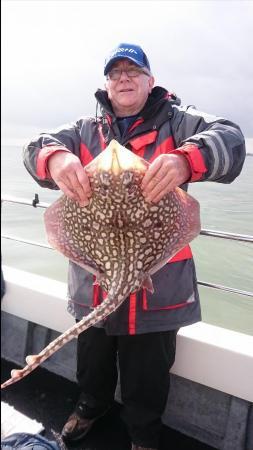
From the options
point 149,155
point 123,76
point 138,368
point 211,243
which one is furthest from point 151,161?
point 211,243

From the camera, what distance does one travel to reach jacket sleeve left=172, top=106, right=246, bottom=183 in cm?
181

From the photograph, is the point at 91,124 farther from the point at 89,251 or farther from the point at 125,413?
the point at 125,413

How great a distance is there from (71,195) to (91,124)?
733mm

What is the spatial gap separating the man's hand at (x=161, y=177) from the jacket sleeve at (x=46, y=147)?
→ 0.51 meters

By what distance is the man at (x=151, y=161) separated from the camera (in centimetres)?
189

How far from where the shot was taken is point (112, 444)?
9.07ft

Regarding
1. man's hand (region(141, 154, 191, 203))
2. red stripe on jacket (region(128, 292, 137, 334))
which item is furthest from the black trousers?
man's hand (region(141, 154, 191, 203))

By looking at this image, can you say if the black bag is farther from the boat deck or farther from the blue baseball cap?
the blue baseball cap

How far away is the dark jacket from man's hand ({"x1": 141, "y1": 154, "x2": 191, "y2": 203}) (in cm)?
34

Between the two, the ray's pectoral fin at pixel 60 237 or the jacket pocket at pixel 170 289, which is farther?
the jacket pocket at pixel 170 289

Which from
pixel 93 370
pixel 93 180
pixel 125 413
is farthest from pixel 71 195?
pixel 125 413

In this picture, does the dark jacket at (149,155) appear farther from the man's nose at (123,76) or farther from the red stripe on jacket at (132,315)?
the man's nose at (123,76)

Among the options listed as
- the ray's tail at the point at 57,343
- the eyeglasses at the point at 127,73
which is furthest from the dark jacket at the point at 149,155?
the ray's tail at the point at 57,343

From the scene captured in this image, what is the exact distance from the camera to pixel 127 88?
2.24 meters
